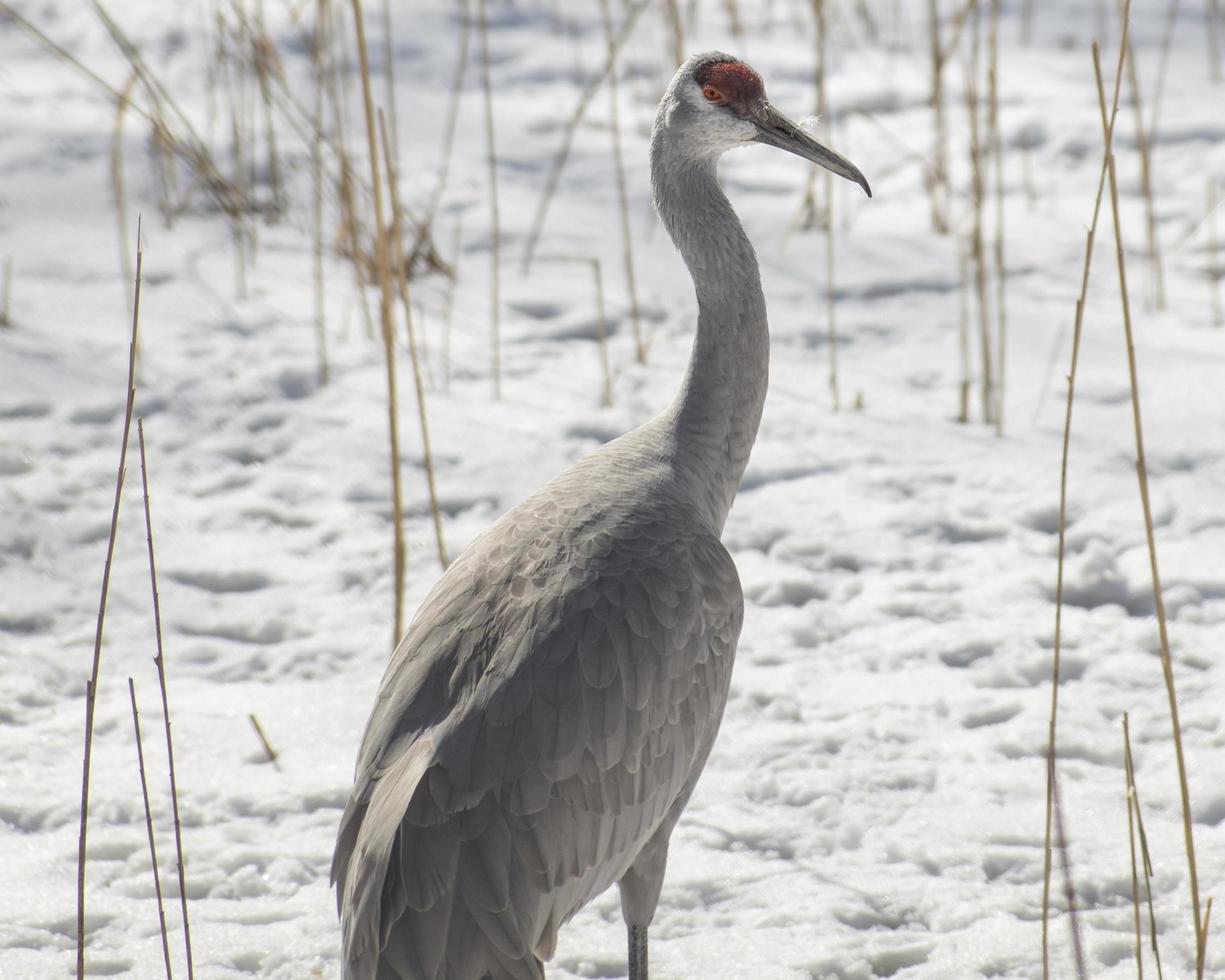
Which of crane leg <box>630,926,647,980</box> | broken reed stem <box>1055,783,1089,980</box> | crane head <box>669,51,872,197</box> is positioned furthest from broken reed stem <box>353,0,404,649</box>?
broken reed stem <box>1055,783,1089,980</box>

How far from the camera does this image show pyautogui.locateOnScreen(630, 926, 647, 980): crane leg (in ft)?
7.54

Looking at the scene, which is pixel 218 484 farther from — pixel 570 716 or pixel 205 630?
pixel 570 716

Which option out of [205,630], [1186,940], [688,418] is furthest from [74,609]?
[1186,940]

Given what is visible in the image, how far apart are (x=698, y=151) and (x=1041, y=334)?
7.03 ft

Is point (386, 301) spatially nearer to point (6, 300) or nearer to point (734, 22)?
point (6, 300)

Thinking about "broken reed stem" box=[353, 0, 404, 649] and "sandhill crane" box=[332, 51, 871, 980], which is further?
"broken reed stem" box=[353, 0, 404, 649]

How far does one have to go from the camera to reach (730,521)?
380cm

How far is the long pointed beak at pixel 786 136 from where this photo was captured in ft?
8.80

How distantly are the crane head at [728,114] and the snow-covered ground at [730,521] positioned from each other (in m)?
1.15

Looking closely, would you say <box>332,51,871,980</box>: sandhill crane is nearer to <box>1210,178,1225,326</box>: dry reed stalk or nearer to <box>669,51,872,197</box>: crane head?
<box>669,51,872,197</box>: crane head

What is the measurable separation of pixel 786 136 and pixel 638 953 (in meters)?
1.45

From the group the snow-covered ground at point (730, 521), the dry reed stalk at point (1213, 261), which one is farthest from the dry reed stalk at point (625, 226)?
the dry reed stalk at point (1213, 261)

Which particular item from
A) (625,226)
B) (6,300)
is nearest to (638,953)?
(625,226)

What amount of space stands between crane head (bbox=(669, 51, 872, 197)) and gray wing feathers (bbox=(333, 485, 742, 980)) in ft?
2.47
